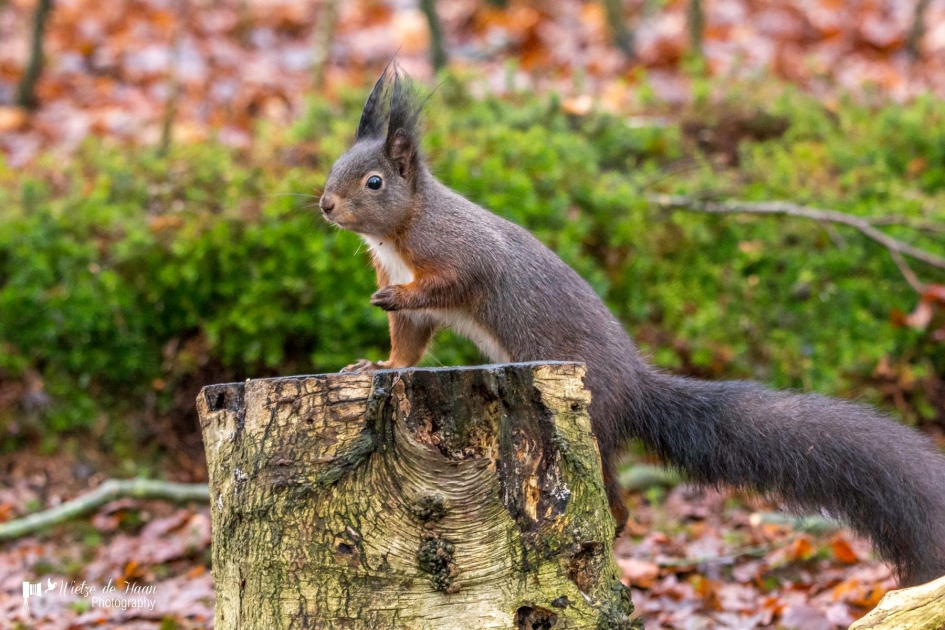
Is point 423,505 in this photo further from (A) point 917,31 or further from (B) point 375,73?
(A) point 917,31

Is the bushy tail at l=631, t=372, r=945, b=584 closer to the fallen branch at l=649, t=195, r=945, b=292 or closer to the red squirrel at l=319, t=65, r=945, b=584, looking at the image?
the red squirrel at l=319, t=65, r=945, b=584

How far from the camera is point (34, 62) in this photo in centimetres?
918

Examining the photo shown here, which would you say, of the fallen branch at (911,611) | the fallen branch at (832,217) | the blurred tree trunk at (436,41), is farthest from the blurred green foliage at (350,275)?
the blurred tree trunk at (436,41)

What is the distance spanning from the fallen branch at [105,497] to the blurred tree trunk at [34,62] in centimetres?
534

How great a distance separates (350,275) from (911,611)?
358cm

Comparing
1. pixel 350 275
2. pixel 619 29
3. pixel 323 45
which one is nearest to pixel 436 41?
pixel 323 45

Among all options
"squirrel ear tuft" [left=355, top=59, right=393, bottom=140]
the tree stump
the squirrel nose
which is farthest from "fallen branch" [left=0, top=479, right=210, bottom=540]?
the tree stump

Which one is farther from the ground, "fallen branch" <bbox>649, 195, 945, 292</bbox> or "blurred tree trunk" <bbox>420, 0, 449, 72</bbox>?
"blurred tree trunk" <bbox>420, 0, 449, 72</bbox>

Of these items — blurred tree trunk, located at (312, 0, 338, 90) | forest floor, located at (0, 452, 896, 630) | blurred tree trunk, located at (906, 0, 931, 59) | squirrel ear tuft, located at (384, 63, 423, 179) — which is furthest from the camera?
blurred tree trunk, located at (906, 0, 931, 59)

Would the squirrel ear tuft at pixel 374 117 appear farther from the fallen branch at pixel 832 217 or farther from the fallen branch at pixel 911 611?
the fallen branch at pixel 832 217

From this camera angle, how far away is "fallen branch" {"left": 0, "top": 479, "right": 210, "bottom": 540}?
501cm

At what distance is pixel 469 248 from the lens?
11.2 ft

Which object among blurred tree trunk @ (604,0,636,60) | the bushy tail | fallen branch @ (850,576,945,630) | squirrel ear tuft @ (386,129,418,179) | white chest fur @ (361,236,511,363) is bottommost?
fallen branch @ (850,576,945,630)

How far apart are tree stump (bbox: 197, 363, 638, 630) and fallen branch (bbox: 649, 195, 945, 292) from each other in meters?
3.62
